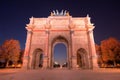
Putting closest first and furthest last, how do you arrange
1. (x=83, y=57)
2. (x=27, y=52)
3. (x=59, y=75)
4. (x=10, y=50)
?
(x=59, y=75) → (x=27, y=52) → (x=83, y=57) → (x=10, y=50)

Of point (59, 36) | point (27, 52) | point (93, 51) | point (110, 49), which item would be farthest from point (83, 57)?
point (27, 52)

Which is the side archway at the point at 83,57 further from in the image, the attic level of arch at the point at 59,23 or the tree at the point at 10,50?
the tree at the point at 10,50

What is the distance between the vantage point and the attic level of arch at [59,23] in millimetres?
30297

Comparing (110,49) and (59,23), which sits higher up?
(59,23)

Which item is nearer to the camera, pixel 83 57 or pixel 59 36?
pixel 59 36

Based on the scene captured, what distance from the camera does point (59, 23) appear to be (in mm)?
31734

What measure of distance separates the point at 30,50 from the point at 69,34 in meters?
11.9

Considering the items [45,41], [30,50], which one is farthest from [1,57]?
[45,41]

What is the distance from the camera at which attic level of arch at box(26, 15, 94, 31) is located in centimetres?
3030

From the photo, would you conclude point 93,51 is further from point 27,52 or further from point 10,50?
point 10,50

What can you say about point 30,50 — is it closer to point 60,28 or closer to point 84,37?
point 60,28

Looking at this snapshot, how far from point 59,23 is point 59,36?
13.5ft

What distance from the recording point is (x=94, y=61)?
87.2 ft

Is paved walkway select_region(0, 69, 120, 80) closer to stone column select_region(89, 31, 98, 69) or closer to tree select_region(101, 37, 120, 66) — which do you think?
stone column select_region(89, 31, 98, 69)
